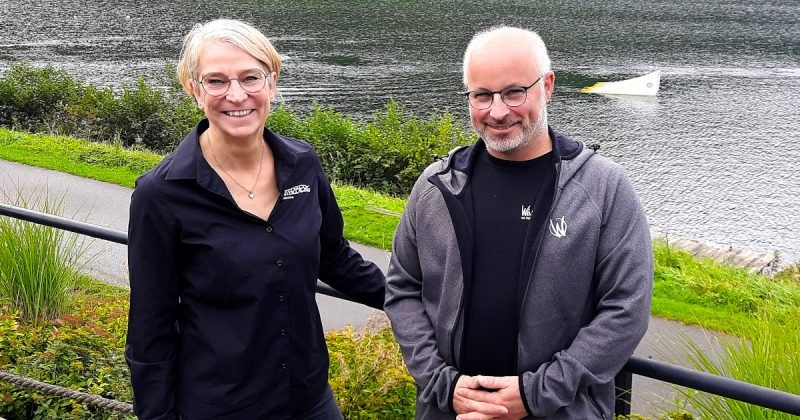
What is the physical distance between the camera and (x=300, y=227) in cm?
279

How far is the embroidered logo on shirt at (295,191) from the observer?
111 inches

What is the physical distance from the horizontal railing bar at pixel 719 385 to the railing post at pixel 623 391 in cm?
10

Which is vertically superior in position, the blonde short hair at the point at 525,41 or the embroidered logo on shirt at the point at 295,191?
the blonde short hair at the point at 525,41

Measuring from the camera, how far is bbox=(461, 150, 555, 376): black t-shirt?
2.65 m

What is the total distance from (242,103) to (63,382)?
2.73 metres

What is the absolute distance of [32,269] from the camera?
18.0 ft

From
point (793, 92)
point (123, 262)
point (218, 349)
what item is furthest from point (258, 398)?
point (793, 92)

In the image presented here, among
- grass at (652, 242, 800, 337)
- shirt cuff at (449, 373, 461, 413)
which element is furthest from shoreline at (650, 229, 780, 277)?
shirt cuff at (449, 373, 461, 413)

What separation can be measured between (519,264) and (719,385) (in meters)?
0.71

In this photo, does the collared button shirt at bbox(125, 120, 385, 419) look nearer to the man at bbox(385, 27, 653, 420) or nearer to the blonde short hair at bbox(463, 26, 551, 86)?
the man at bbox(385, 27, 653, 420)

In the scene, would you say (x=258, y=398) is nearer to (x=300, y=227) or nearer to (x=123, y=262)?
(x=300, y=227)

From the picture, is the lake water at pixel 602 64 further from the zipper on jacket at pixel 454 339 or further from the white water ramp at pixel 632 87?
the zipper on jacket at pixel 454 339

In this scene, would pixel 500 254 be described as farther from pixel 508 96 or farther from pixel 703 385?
pixel 703 385

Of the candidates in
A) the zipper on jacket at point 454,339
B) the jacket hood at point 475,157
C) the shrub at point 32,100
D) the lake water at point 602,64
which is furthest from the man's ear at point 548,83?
the shrub at point 32,100
